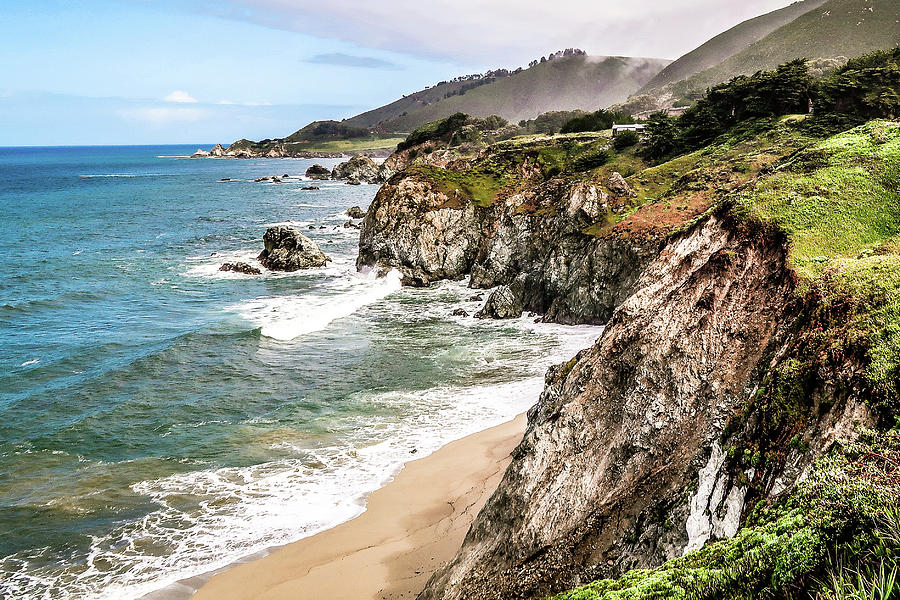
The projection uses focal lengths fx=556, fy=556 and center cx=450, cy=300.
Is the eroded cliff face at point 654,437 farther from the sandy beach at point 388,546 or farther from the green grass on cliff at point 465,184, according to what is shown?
the green grass on cliff at point 465,184

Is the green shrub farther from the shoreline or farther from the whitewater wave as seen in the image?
the shoreline

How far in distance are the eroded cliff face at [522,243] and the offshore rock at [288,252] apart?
204 inches

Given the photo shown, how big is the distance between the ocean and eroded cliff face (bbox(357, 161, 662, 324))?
2115 mm

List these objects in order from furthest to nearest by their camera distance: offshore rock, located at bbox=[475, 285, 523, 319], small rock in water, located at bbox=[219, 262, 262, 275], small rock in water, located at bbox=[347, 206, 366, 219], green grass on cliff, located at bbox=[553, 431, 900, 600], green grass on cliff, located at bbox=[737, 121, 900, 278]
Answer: small rock in water, located at bbox=[347, 206, 366, 219]
small rock in water, located at bbox=[219, 262, 262, 275]
offshore rock, located at bbox=[475, 285, 523, 319]
green grass on cliff, located at bbox=[737, 121, 900, 278]
green grass on cliff, located at bbox=[553, 431, 900, 600]

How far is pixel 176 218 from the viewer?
80438 millimetres

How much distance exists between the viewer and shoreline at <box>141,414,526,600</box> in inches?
508

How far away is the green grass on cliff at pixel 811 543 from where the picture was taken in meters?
5.49

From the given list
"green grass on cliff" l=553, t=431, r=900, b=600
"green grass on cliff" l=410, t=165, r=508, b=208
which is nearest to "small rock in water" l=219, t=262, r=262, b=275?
"green grass on cliff" l=410, t=165, r=508, b=208

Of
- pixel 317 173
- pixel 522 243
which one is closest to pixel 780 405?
pixel 522 243

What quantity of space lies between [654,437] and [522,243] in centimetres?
2972

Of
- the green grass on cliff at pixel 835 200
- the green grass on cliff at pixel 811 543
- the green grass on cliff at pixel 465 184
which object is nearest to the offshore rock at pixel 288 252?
the green grass on cliff at pixel 465 184

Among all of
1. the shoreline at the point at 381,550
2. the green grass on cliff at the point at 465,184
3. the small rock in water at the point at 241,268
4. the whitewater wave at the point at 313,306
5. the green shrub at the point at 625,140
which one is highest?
the green shrub at the point at 625,140

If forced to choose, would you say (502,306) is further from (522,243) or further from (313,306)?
(313,306)

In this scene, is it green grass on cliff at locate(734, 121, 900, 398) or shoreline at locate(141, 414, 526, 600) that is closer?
green grass on cliff at locate(734, 121, 900, 398)
